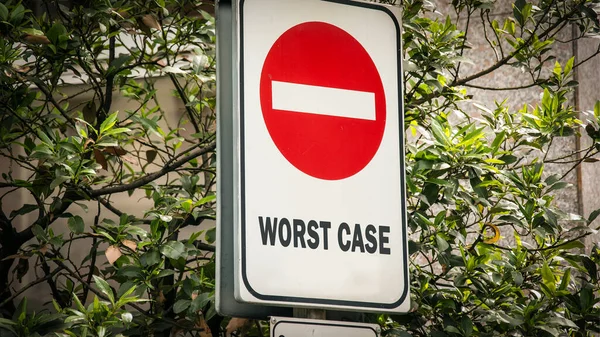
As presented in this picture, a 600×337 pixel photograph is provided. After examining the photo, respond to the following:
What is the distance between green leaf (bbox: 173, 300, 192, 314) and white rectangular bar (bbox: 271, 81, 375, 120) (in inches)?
63.0

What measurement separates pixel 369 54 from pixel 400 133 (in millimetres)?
271

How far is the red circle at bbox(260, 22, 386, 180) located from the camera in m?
2.62

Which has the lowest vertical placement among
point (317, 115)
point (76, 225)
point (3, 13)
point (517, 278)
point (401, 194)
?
point (517, 278)

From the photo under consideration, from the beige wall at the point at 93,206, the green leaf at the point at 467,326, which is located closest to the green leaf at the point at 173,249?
the green leaf at the point at 467,326

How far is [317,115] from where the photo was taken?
2691mm

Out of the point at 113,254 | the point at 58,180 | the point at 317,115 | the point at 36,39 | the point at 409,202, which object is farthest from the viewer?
the point at 409,202

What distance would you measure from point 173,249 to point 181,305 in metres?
0.25

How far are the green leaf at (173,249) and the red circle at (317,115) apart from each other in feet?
4.81

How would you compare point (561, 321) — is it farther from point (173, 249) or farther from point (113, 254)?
point (113, 254)

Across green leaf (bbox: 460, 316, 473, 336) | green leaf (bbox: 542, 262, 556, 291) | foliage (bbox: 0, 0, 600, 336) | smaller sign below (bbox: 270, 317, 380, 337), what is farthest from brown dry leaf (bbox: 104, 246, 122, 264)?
green leaf (bbox: 542, 262, 556, 291)

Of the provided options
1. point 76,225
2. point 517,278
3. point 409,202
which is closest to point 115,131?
point 76,225

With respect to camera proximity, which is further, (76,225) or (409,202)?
(409,202)

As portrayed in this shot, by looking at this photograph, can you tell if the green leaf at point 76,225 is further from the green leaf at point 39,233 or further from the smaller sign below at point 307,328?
the smaller sign below at point 307,328

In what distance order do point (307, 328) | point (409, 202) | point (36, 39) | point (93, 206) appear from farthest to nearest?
point (93, 206)
point (409, 202)
point (36, 39)
point (307, 328)
